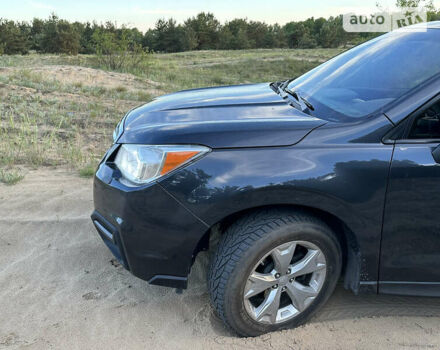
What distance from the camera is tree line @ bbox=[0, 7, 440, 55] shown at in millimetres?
40688

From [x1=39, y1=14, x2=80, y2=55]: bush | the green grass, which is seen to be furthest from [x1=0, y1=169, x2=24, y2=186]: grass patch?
[x1=39, y1=14, x2=80, y2=55]: bush

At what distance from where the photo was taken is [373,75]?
8.78 ft

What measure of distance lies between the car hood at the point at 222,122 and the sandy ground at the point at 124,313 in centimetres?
106

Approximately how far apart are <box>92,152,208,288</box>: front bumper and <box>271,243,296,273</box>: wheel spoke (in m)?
0.41

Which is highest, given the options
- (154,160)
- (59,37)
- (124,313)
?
(59,37)

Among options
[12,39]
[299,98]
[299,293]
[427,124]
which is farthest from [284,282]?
[12,39]

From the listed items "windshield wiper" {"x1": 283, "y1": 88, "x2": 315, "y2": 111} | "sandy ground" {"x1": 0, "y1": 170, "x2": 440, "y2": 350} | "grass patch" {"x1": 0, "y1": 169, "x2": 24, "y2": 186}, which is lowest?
"sandy ground" {"x1": 0, "y1": 170, "x2": 440, "y2": 350}

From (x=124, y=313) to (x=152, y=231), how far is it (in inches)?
29.2

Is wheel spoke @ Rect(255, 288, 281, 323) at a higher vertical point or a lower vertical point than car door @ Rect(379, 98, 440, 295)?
lower

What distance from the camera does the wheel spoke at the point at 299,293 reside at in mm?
2293

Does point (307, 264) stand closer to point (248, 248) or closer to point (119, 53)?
point (248, 248)

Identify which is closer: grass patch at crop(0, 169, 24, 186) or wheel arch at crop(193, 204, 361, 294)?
wheel arch at crop(193, 204, 361, 294)

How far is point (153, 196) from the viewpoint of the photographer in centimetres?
212

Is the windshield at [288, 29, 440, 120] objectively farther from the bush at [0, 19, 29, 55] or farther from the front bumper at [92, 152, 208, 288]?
the bush at [0, 19, 29, 55]
